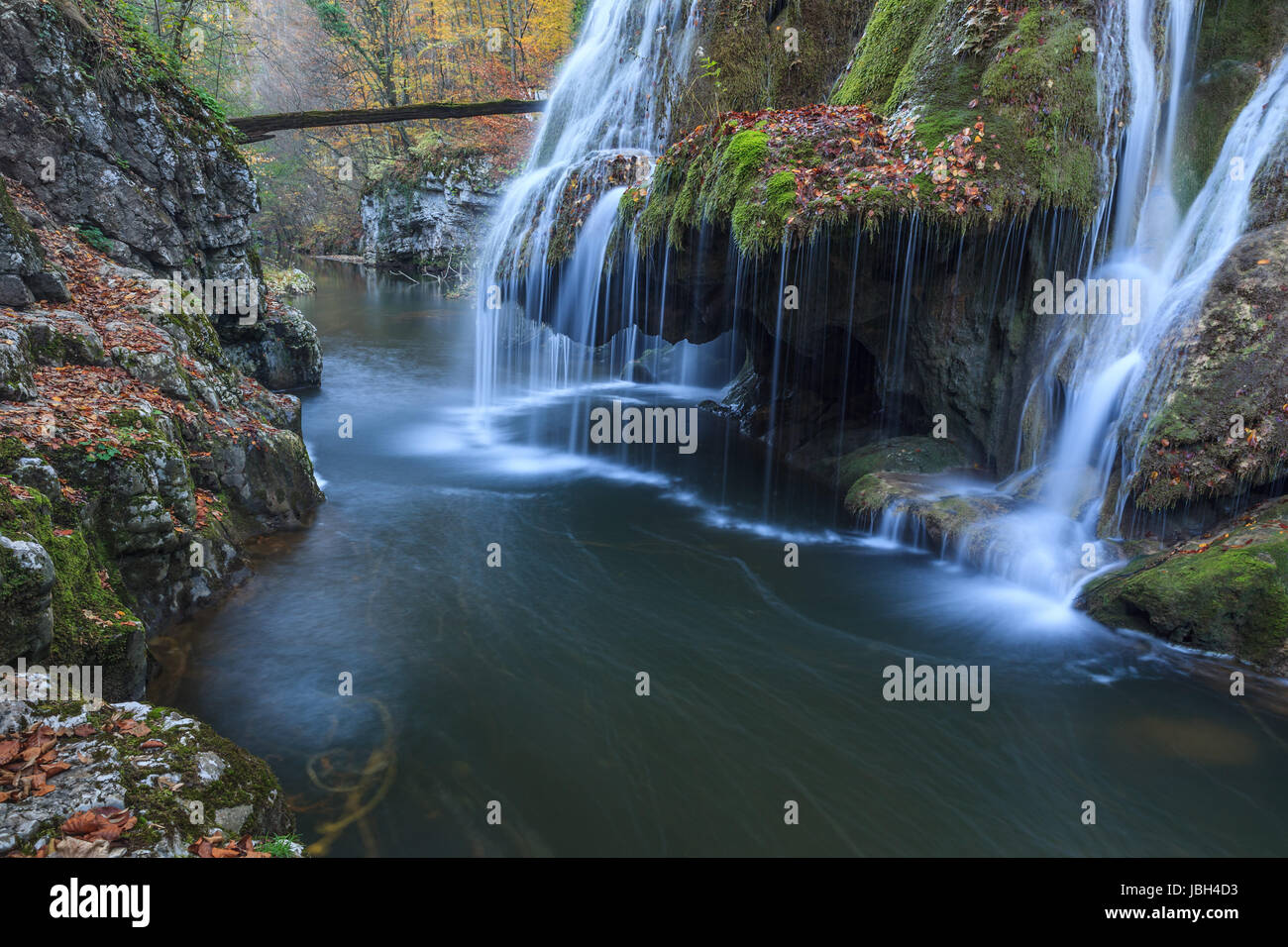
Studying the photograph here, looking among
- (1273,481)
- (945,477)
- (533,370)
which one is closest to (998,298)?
(945,477)

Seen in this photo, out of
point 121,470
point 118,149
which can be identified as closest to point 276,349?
point 118,149

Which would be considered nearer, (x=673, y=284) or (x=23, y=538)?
(x=23, y=538)

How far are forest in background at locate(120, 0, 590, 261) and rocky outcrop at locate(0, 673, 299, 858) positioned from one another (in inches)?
1099

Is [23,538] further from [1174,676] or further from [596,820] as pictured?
[1174,676]

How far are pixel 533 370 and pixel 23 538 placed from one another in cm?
1784

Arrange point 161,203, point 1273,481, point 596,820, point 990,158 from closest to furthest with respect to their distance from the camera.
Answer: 1. point 596,820
2. point 1273,481
3. point 990,158
4. point 161,203

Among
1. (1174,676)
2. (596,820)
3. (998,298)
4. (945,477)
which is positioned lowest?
(596,820)

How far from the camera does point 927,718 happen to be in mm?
5906

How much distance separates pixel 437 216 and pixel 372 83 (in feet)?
29.9

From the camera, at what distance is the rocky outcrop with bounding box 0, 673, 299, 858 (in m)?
3.05

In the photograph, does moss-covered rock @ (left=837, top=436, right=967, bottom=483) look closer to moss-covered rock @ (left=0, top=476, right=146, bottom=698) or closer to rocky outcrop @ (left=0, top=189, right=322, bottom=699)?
rocky outcrop @ (left=0, top=189, right=322, bottom=699)

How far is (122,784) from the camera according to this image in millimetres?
3381

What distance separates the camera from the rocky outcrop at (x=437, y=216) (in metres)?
31.6

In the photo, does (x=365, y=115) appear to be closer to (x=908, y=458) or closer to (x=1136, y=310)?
(x=908, y=458)
